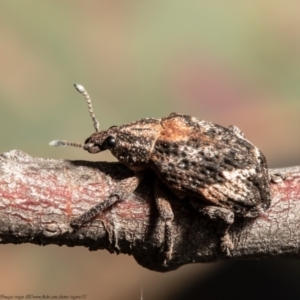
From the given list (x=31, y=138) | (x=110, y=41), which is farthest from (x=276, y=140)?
(x=31, y=138)

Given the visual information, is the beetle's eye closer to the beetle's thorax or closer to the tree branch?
the beetle's thorax

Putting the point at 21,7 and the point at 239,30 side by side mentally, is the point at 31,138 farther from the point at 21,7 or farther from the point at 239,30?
the point at 239,30

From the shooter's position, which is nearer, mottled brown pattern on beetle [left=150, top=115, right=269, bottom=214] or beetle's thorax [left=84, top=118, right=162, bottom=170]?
mottled brown pattern on beetle [left=150, top=115, right=269, bottom=214]

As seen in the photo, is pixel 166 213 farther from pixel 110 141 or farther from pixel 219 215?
pixel 110 141

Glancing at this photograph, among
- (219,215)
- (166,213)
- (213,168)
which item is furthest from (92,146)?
(219,215)

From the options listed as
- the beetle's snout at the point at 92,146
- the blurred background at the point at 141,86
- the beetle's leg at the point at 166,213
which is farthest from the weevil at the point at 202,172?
the blurred background at the point at 141,86

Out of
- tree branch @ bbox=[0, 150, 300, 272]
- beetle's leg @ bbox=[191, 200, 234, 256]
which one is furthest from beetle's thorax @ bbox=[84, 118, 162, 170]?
beetle's leg @ bbox=[191, 200, 234, 256]

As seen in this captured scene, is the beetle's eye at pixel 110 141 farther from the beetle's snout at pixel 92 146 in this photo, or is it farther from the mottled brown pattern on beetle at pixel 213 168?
the mottled brown pattern on beetle at pixel 213 168

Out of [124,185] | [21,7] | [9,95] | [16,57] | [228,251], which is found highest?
[21,7]
